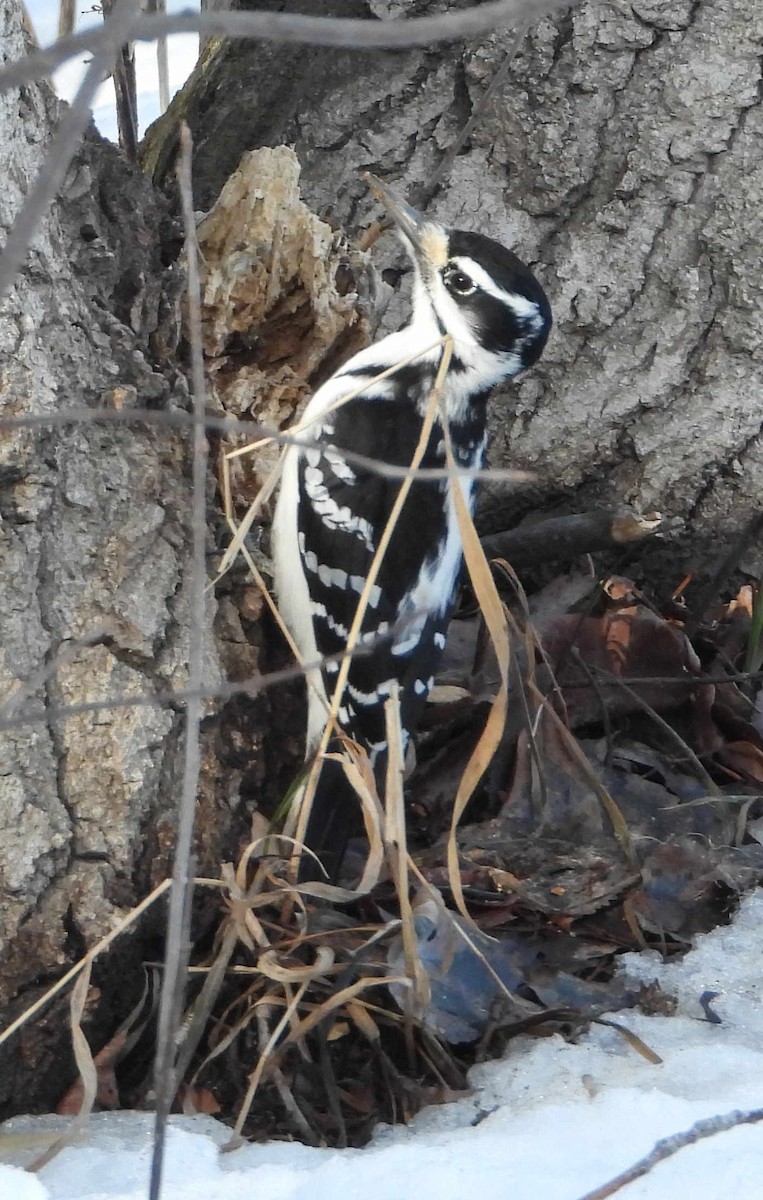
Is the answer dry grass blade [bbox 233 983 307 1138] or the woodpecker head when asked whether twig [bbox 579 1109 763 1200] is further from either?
the woodpecker head

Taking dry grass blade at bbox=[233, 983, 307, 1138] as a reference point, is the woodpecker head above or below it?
above

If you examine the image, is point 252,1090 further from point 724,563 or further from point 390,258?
point 390,258

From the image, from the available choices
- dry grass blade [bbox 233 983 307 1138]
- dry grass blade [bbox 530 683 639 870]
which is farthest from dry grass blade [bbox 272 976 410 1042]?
dry grass blade [bbox 530 683 639 870]

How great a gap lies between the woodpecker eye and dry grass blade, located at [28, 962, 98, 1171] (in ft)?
5.36

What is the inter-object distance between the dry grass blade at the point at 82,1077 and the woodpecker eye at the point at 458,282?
1.63 metres

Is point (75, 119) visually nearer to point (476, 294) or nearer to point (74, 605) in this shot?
point (74, 605)

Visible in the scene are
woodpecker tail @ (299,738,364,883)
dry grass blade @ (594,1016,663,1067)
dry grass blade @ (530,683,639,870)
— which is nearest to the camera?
dry grass blade @ (594,1016,663,1067)

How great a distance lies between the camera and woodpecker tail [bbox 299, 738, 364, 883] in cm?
225

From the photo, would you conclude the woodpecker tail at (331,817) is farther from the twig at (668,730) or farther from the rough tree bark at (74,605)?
the twig at (668,730)

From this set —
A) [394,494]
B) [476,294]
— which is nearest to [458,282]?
[476,294]

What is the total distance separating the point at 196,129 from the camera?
9.32 ft

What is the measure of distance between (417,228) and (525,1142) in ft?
6.09

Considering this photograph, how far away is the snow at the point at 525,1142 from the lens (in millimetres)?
1454

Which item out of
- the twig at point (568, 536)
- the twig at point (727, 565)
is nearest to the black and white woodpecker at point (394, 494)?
the twig at point (568, 536)
